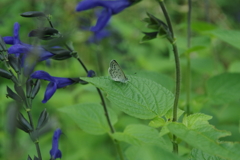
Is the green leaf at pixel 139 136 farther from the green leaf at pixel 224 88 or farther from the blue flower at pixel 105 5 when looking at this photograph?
the green leaf at pixel 224 88

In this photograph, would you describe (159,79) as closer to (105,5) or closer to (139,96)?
(105,5)

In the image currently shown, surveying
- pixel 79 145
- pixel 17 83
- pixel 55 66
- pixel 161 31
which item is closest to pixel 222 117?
pixel 79 145

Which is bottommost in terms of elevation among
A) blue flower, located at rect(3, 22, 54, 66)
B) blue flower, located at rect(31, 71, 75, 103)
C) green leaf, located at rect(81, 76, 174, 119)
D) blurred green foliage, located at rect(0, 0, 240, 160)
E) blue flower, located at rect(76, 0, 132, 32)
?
blurred green foliage, located at rect(0, 0, 240, 160)

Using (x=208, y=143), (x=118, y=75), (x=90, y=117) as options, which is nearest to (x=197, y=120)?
(x=208, y=143)

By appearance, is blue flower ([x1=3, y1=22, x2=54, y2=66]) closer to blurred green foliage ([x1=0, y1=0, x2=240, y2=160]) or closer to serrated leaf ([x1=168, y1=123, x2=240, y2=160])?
blurred green foliage ([x1=0, y1=0, x2=240, y2=160])

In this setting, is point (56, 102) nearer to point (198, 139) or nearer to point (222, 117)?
point (222, 117)

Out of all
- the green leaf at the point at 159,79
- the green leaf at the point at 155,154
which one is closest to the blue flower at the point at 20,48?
the green leaf at the point at 155,154

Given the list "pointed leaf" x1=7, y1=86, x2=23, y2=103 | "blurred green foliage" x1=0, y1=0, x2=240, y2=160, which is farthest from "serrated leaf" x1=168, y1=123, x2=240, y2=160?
"pointed leaf" x1=7, y1=86, x2=23, y2=103
